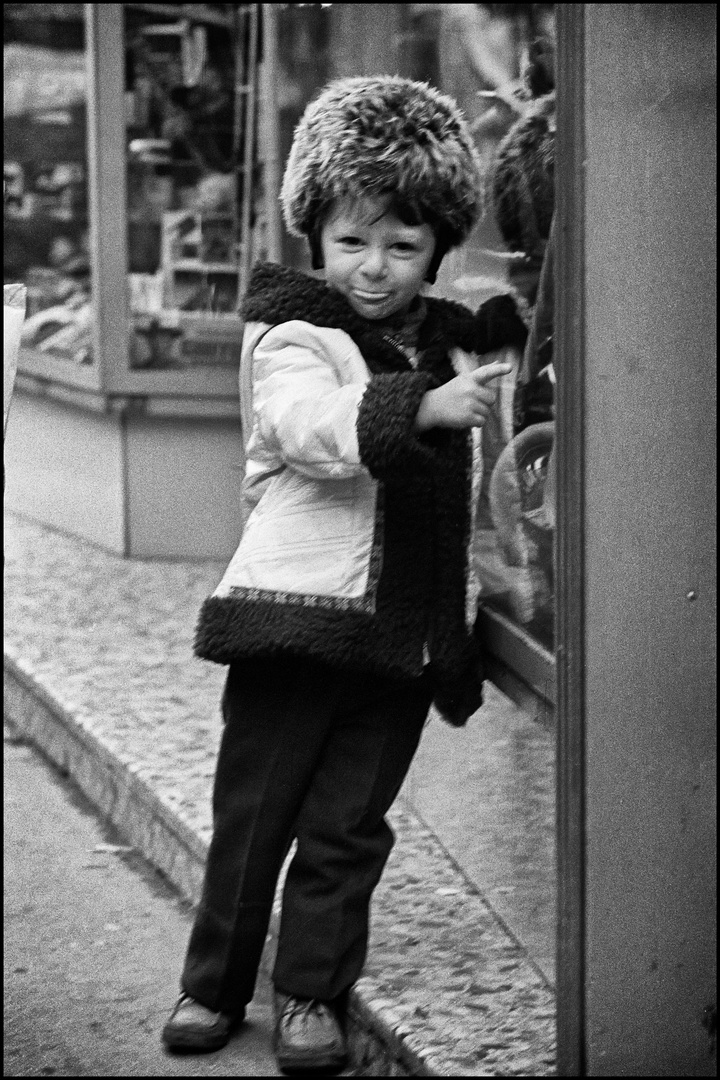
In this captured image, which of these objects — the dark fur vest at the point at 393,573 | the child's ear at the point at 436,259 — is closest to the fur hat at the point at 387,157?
the child's ear at the point at 436,259

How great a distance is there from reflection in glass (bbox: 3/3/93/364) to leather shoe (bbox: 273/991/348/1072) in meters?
4.05

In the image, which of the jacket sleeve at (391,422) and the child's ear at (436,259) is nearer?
the jacket sleeve at (391,422)

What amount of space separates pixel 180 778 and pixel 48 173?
137 inches

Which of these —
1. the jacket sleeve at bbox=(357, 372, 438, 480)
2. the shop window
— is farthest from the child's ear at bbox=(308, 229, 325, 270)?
the shop window

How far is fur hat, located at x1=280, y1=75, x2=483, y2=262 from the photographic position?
2.54 m

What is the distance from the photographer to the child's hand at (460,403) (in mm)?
2377

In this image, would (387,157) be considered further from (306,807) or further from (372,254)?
(306,807)

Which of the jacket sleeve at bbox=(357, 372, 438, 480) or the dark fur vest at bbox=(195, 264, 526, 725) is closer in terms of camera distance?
the jacket sleeve at bbox=(357, 372, 438, 480)

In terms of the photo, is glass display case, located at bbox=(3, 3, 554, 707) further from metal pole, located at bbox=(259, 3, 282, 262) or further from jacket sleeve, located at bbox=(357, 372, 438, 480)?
jacket sleeve, located at bbox=(357, 372, 438, 480)

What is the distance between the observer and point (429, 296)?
2.81 m

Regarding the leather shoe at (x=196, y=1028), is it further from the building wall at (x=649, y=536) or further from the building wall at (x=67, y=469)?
the building wall at (x=67, y=469)

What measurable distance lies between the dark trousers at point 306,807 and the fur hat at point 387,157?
697mm

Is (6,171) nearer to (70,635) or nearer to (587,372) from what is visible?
(70,635)

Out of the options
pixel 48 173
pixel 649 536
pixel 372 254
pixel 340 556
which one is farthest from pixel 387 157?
pixel 48 173
